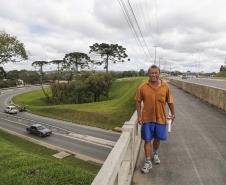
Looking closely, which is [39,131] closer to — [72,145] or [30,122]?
[72,145]

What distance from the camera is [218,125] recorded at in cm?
636

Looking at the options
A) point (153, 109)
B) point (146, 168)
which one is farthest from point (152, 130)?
point (146, 168)

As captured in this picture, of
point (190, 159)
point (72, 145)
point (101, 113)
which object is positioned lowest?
point (72, 145)

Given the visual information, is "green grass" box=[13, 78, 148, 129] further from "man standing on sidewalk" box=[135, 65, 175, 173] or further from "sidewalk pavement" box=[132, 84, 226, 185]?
"man standing on sidewalk" box=[135, 65, 175, 173]

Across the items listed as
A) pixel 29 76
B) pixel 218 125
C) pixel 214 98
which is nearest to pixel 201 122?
pixel 218 125

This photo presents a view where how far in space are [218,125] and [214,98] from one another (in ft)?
14.6

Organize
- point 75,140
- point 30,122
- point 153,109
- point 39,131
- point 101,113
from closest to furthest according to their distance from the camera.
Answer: point 153,109 → point 75,140 → point 39,131 → point 30,122 → point 101,113

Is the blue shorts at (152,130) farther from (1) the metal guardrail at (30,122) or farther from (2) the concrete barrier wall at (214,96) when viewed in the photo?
(1) the metal guardrail at (30,122)

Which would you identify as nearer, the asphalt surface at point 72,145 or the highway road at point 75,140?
the asphalt surface at point 72,145

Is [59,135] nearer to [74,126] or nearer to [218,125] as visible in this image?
[74,126]

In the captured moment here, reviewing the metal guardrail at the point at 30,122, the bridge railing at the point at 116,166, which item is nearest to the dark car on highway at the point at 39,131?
the metal guardrail at the point at 30,122

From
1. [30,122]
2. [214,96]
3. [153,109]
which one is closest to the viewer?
[153,109]

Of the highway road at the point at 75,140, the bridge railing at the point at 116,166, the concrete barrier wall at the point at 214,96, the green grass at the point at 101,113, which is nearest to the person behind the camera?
the bridge railing at the point at 116,166

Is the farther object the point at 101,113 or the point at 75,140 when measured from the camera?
the point at 101,113
